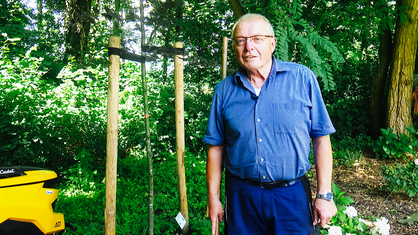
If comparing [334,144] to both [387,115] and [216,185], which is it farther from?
[216,185]

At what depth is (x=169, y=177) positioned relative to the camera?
4.89 meters

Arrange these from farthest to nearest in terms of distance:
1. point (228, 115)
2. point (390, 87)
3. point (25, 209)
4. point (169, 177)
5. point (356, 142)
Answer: point (356, 142), point (390, 87), point (169, 177), point (25, 209), point (228, 115)


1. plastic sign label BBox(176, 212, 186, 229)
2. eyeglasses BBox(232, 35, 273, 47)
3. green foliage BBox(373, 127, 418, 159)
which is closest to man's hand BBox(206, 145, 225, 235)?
eyeglasses BBox(232, 35, 273, 47)

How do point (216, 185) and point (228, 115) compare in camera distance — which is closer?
point (228, 115)

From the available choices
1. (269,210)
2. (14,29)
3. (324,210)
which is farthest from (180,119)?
(14,29)

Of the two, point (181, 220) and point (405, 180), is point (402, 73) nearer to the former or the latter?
point (405, 180)

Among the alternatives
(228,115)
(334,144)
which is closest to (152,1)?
(228,115)

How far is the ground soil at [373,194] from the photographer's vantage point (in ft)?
11.9

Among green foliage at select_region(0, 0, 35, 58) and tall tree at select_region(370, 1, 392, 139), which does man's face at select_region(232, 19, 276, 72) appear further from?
green foliage at select_region(0, 0, 35, 58)

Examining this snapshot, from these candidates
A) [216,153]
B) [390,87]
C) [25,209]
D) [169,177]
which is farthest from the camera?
[390,87]

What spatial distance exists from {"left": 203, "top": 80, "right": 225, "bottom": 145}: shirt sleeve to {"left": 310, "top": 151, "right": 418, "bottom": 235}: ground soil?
2949 millimetres

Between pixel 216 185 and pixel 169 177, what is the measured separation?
10.5 feet

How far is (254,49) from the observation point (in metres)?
1.65

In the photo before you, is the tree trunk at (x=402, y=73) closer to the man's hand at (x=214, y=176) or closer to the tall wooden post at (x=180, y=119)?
the tall wooden post at (x=180, y=119)
